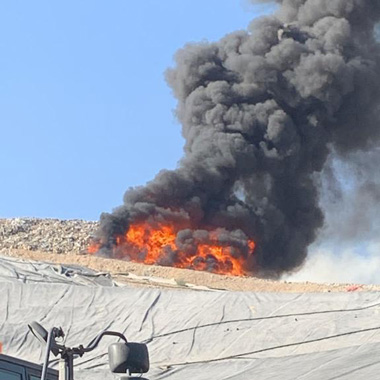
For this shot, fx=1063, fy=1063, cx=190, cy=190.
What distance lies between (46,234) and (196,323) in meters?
27.7

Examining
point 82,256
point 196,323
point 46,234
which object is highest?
point 46,234

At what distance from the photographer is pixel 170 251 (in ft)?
130

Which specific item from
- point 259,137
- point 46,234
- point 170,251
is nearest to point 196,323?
point 170,251

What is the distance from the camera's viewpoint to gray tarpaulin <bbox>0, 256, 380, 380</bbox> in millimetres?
14438

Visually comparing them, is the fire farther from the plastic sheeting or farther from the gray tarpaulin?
the gray tarpaulin

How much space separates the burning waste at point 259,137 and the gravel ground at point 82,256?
2.38 metres

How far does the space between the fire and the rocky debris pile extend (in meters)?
1.69

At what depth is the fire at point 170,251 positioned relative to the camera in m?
38.7

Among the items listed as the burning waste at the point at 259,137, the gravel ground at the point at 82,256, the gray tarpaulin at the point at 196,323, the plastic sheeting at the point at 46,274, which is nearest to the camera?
the gray tarpaulin at the point at 196,323

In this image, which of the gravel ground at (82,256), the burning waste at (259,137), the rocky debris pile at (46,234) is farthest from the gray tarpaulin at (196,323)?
the rocky debris pile at (46,234)

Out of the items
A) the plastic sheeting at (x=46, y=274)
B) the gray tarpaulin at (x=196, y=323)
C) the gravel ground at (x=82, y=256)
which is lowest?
the gray tarpaulin at (x=196, y=323)

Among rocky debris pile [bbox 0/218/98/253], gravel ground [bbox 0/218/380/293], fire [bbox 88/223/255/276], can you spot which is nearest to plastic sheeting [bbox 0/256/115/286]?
gravel ground [bbox 0/218/380/293]

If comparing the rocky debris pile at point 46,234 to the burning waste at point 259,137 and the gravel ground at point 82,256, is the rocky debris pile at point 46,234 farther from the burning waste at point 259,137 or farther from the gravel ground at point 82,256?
the burning waste at point 259,137

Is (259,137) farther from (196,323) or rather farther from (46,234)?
(196,323)
